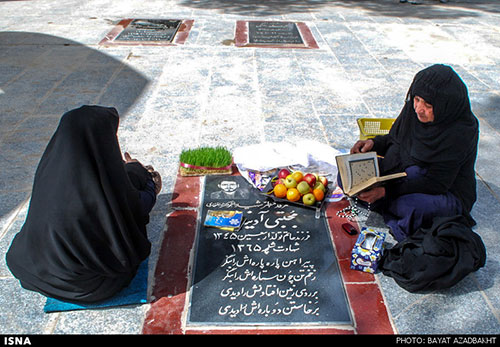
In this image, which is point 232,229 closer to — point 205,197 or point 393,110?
point 205,197

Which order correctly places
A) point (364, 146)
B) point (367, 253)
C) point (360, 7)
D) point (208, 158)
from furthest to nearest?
1. point (360, 7)
2. point (208, 158)
3. point (364, 146)
4. point (367, 253)

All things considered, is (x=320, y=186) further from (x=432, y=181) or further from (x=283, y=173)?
(x=432, y=181)

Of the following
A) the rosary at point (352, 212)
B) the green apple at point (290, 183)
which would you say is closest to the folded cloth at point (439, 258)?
the rosary at point (352, 212)

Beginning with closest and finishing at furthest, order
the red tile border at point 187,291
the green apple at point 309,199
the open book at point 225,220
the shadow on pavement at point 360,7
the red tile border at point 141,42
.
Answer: the red tile border at point 187,291 < the open book at point 225,220 < the green apple at point 309,199 < the red tile border at point 141,42 < the shadow on pavement at point 360,7

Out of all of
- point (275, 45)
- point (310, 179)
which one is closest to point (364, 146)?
point (310, 179)

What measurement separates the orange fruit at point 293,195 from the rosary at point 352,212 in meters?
0.41

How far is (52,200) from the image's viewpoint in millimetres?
2332

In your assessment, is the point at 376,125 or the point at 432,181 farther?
the point at 376,125

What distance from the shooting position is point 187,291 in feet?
9.52

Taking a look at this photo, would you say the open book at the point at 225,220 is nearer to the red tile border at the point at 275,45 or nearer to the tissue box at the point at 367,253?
the tissue box at the point at 367,253

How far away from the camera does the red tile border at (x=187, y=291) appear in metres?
2.65

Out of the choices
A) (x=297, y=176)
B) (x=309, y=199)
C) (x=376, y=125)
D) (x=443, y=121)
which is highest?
(x=443, y=121)

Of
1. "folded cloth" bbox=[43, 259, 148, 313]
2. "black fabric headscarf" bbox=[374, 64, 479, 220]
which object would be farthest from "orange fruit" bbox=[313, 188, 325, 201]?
"folded cloth" bbox=[43, 259, 148, 313]

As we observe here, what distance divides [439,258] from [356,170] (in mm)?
912
